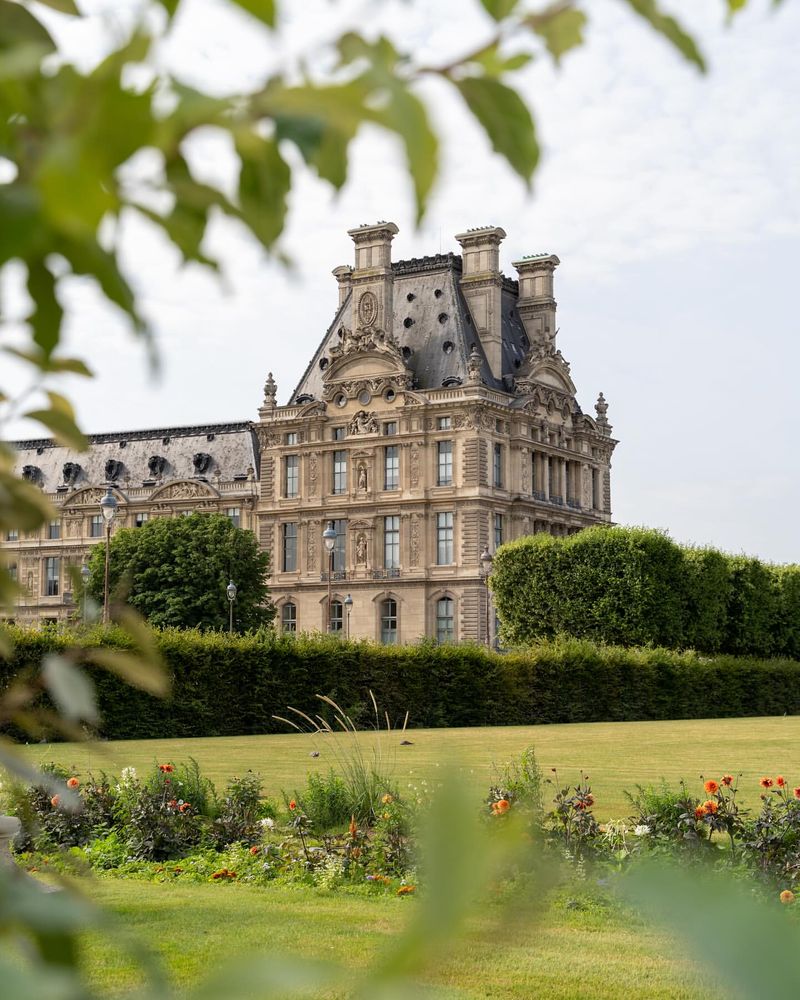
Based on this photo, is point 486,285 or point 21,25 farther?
point 486,285

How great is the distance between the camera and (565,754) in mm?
20219

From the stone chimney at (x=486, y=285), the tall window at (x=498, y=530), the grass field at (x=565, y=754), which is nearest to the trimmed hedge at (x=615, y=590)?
the tall window at (x=498, y=530)

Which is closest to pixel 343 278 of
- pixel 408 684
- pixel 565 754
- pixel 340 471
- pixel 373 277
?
pixel 373 277

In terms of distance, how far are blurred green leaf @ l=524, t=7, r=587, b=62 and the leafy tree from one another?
45.7 meters

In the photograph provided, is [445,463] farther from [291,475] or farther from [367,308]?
[367,308]

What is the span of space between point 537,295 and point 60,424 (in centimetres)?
6073

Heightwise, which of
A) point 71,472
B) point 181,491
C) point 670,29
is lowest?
point 670,29

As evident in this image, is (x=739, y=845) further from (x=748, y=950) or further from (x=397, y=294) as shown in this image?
(x=397, y=294)

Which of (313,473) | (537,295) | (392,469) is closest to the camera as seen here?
(392,469)

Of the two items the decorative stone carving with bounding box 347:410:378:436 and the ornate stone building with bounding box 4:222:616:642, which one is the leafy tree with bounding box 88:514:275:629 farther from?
the decorative stone carving with bounding box 347:410:378:436

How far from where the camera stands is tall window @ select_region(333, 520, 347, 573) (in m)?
55.5

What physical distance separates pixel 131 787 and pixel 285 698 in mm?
16088

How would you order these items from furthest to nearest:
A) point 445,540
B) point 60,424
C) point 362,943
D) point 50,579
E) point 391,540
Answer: point 50,579, point 391,540, point 445,540, point 362,943, point 60,424

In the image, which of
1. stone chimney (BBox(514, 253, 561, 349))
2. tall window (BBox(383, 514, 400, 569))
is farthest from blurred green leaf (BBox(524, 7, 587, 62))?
stone chimney (BBox(514, 253, 561, 349))
